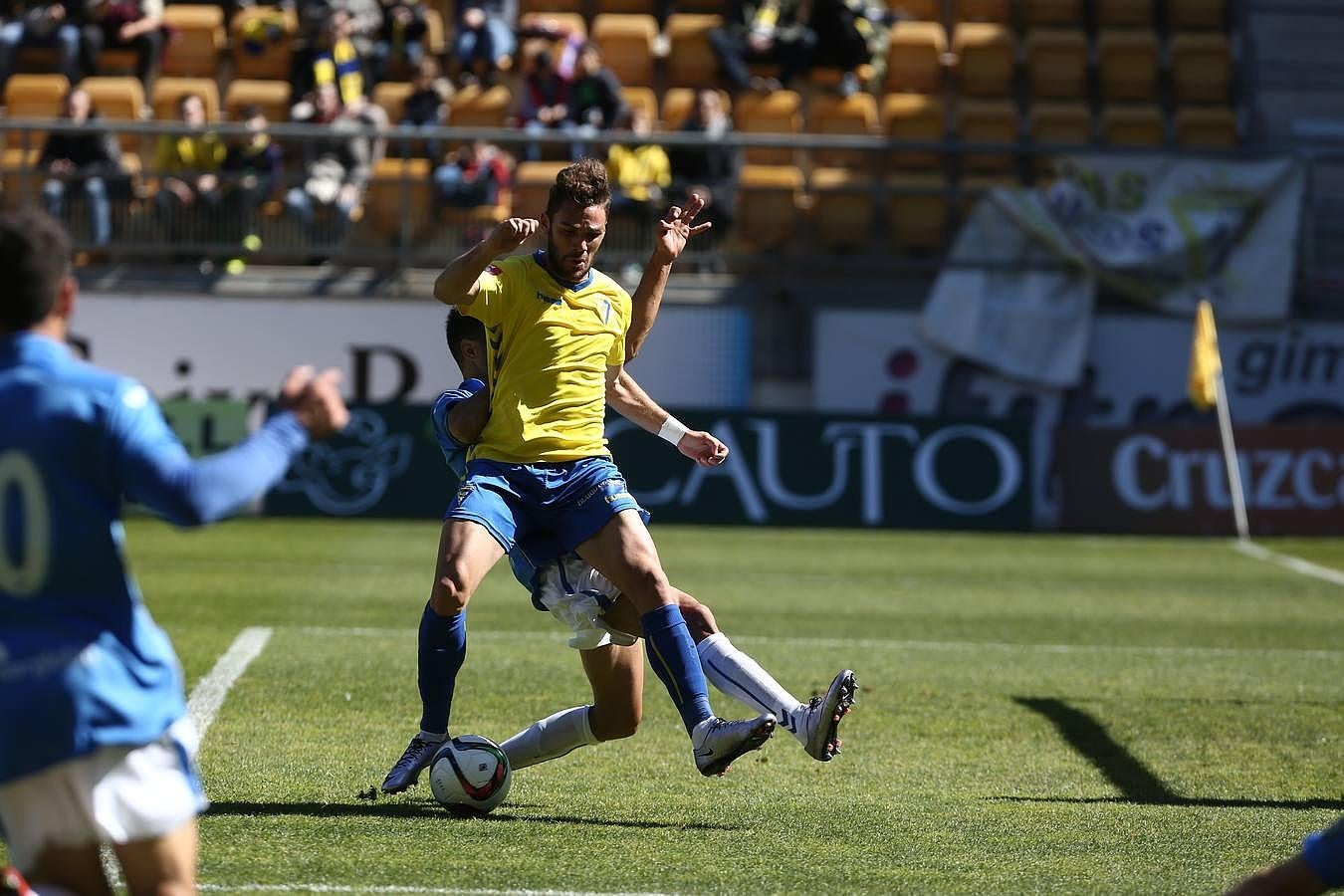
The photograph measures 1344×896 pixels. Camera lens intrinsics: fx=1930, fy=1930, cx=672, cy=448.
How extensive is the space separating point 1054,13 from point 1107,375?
584 centimetres

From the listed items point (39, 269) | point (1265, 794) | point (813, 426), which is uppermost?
point (39, 269)

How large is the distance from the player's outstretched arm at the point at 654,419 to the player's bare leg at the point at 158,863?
11.0 ft

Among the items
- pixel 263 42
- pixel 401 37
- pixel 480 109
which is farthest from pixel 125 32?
pixel 480 109

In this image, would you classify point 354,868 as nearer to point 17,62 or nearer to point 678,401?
point 678,401

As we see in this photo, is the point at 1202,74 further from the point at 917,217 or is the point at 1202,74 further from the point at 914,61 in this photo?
the point at 917,217

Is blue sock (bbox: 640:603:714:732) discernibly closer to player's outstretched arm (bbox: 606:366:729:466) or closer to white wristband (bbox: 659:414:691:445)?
player's outstretched arm (bbox: 606:366:729:466)

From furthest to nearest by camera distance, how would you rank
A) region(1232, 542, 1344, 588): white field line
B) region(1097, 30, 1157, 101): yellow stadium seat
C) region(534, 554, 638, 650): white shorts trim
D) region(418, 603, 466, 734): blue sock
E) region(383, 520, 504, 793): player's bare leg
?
region(1097, 30, 1157, 101): yellow stadium seat
region(1232, 542, 1344, 588): white field line
region(534, 554, 638, 650): white shorts trim
region(418, 603, 466, 734): blue sock
region(383, 520, 504, 793): player's bare leg

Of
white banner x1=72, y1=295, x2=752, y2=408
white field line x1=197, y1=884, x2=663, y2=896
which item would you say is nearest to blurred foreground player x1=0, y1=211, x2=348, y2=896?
white field line x1=197, y1=884, x2=663, y2=896

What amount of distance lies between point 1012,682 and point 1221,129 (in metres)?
15.2

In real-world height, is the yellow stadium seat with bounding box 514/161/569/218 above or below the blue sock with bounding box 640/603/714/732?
below

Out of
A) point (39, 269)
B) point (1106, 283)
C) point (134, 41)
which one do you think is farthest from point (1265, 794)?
point (134, 41)

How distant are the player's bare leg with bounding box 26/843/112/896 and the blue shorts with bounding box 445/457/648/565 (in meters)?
2.72

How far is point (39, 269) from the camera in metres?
3.51

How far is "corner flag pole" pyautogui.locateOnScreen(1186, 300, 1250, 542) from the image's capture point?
1956 centimetres
